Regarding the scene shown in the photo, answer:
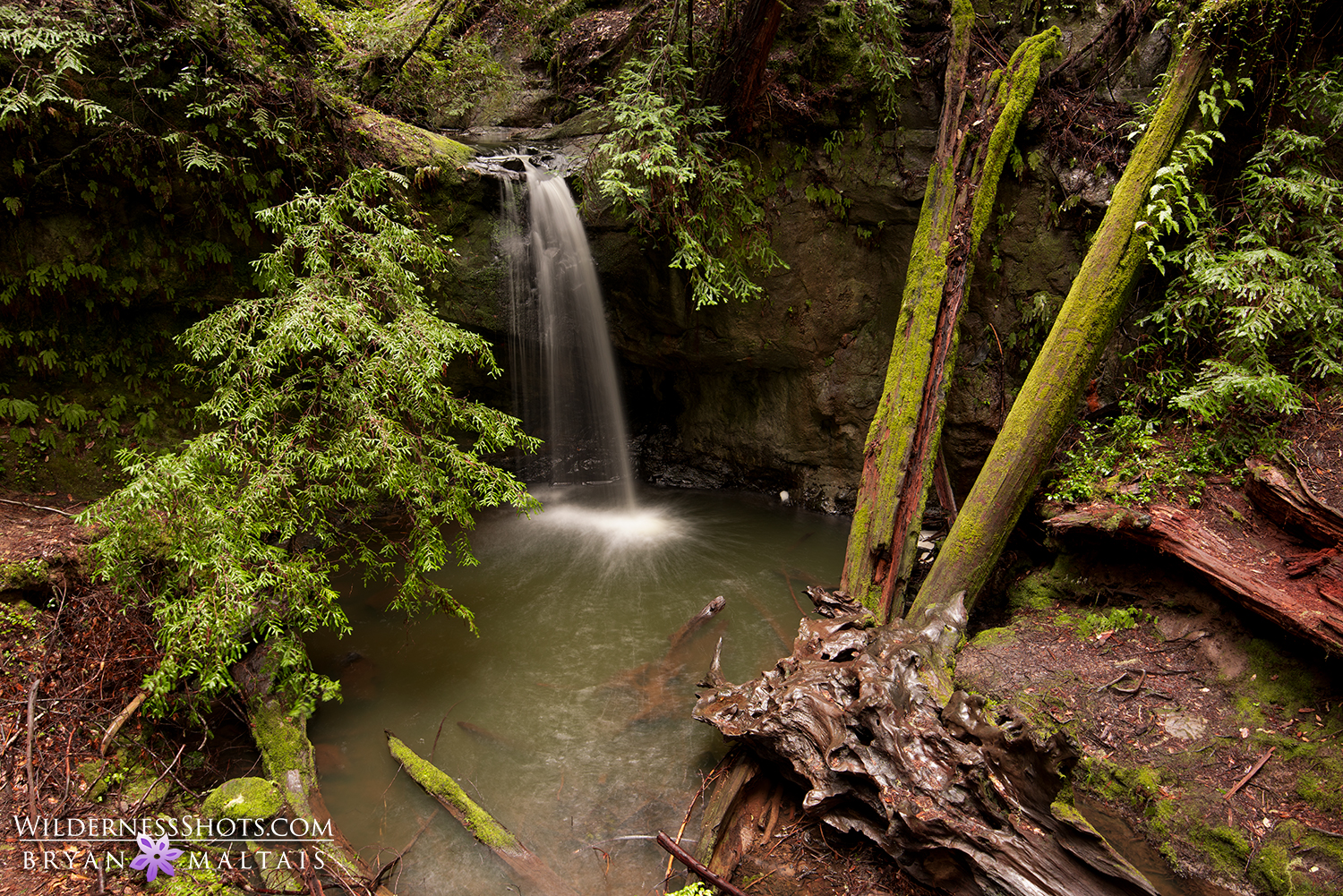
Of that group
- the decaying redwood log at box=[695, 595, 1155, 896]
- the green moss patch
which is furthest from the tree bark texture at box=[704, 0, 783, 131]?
the green moss patch

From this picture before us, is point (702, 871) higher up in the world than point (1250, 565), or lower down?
lower down

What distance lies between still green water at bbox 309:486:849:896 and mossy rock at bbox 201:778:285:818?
0.50 meters

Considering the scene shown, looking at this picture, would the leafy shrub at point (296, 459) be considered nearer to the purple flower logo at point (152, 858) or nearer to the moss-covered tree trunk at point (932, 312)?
the purple flower logo at point (152, 858)

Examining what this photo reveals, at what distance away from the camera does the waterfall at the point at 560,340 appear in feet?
24.3

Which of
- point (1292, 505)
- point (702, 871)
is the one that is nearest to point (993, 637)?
point (1292, 505)

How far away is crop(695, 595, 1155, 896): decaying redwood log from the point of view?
2.80m

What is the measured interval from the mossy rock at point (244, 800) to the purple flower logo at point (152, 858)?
449 millimetres

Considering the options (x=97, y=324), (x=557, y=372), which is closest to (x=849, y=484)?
(x=557, y=372)

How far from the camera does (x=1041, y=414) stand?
4949 millimetres

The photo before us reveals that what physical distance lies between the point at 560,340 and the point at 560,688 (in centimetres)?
494

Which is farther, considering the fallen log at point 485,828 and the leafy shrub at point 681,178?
the leafy shrub at point 681,178

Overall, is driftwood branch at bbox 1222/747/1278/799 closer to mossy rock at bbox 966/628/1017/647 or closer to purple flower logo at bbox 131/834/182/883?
mossy rock at bbox 966/628/1017/647

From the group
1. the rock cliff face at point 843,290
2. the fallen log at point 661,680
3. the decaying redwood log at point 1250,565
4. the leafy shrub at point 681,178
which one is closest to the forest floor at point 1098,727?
the decaying redwood log at point 1250,565

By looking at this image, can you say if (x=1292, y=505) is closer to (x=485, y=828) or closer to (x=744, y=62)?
(x=485, y=828)
